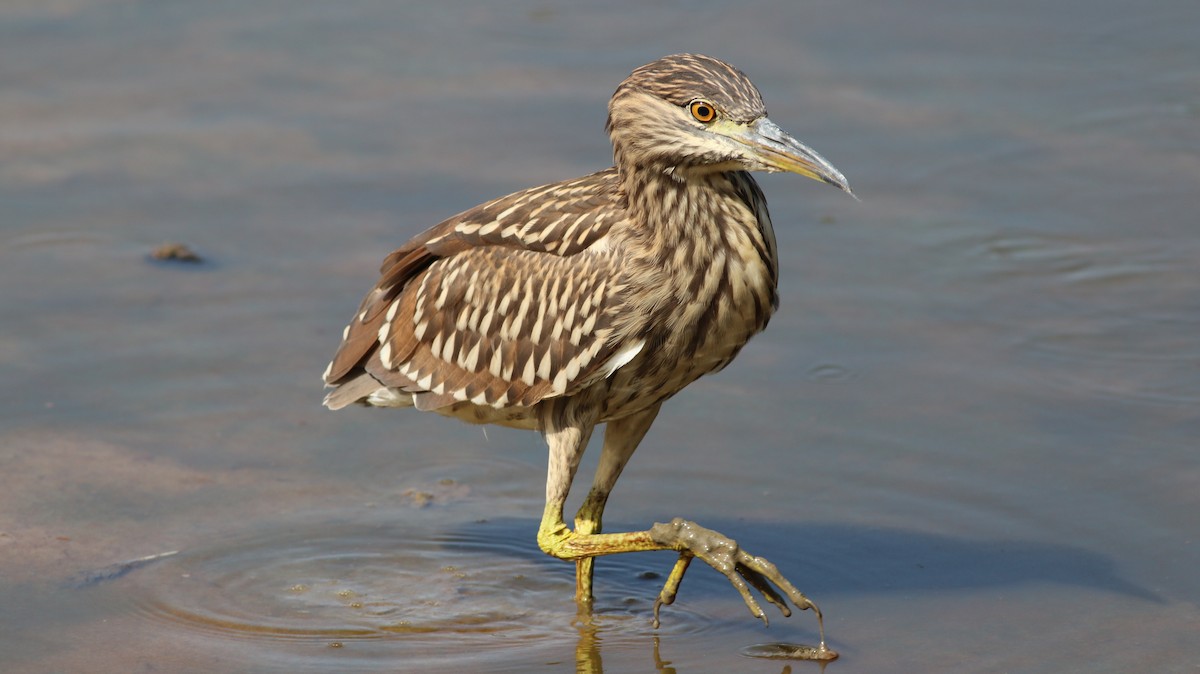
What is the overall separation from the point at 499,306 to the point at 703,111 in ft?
4.23

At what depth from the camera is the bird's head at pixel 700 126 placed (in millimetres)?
6012

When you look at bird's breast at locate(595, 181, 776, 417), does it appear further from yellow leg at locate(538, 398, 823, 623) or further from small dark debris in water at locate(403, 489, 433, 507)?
small dark debris in water at locate(403, 489, 433, 507)

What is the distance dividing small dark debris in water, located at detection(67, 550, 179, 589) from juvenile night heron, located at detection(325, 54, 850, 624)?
52.9 inches

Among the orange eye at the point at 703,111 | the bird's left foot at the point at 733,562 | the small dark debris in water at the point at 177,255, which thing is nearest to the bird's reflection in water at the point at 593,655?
A: the bird's left foot at the point at 733,562

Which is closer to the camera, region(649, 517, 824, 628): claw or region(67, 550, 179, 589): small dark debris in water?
region(649, 517, 824, 628): claw

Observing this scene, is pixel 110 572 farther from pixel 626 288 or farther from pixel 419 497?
pixel 626 288

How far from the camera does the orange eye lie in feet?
20.1

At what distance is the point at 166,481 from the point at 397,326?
1.45 metres

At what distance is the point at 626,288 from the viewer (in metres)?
6.34

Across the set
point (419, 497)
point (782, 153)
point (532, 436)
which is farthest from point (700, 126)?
point (532, 436)

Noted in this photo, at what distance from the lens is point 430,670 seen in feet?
21.1

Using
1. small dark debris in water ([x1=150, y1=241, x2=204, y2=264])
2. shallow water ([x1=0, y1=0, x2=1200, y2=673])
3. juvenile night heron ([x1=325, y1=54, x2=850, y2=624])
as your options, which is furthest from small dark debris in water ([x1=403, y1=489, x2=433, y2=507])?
small dark debris in water ([x1=150, y1=241, x2=204, y2=264])

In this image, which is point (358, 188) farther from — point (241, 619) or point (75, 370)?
point (241, 619)

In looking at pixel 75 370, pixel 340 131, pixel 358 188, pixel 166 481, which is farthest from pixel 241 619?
pixel 340 131
